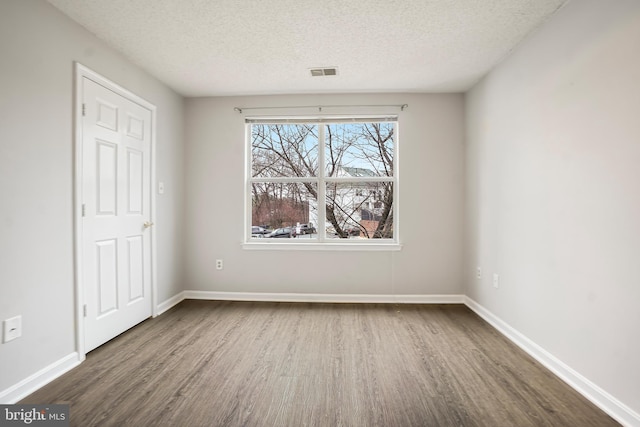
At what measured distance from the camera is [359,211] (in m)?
3.71

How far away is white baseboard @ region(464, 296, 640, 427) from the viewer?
62.2 inches

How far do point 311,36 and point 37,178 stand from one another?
2.09 m

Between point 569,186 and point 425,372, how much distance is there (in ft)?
5.04

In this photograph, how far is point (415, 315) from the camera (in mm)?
3158

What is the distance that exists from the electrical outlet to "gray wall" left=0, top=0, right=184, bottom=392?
30 millimetres

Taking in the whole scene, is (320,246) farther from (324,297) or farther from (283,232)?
(324,297)

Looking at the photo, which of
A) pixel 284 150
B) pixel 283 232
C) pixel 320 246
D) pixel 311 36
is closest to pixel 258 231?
pixel 283 232

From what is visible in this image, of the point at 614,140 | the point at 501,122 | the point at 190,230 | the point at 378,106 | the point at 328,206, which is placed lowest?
the point at 190,230

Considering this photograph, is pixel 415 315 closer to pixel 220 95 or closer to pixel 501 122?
pixel 501 122

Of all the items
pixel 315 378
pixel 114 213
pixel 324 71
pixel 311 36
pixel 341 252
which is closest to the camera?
pixel 315 378

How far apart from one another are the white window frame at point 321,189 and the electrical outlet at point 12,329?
6.77 ft

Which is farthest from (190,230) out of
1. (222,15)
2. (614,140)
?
(614,140)

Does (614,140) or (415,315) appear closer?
(614,140)

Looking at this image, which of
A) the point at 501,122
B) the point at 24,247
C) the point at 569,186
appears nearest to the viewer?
the point at 24,247
